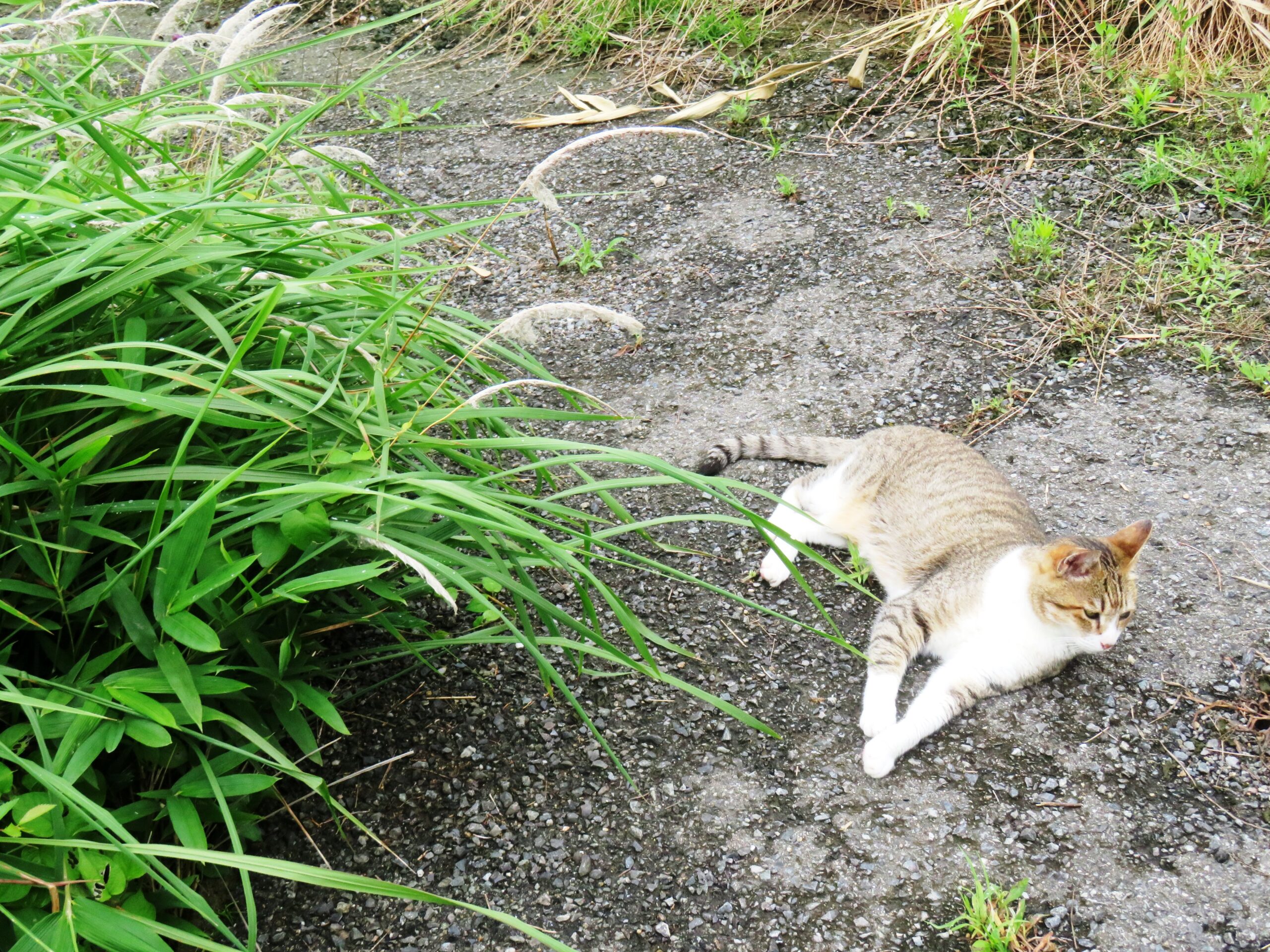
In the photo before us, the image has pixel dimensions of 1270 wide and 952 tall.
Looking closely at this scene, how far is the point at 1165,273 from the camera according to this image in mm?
3988

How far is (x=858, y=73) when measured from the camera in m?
5.23

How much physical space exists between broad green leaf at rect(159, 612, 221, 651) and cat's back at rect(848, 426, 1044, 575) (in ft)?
6.89

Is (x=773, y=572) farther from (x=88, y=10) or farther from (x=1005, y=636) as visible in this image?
(x=88, y=10)

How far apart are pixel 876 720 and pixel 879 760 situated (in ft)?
0.43

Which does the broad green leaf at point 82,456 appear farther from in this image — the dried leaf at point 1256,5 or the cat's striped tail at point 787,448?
the dried leaf at point 1256,5

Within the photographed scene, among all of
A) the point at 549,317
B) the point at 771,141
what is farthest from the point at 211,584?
the point at 771,141

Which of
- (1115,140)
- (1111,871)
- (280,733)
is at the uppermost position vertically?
(1115,140)

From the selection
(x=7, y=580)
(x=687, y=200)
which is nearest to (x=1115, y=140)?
(x=687, y=200)

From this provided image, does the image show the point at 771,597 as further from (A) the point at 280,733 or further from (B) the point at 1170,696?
(A) the point at 280,733

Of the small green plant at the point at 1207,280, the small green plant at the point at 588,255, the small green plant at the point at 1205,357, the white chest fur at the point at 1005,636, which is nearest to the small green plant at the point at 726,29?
the small green plant at the point at 588,255

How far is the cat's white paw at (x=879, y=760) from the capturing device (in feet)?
8.30

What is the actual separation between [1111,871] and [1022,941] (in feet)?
1.08

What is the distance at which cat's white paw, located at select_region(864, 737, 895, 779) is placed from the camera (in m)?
2.53

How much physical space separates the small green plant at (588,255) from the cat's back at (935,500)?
1674 mm
